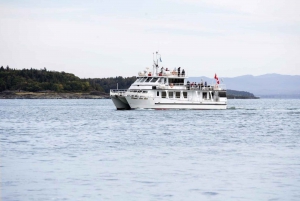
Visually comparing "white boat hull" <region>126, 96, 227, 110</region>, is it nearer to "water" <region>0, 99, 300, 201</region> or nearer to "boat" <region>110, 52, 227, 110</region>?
"boat" <region>110, 52, 227, 110</region>

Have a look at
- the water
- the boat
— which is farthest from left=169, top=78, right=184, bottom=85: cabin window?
the water

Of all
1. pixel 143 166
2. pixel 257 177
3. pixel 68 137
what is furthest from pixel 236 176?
Answer: pixel 68 137

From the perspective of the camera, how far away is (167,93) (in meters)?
85.2

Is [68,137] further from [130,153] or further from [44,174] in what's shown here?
[44,174]

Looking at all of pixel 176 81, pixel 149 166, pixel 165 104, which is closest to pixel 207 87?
pixel 176 81

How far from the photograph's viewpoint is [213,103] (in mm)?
91250

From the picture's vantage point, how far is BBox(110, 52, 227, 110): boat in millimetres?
83625

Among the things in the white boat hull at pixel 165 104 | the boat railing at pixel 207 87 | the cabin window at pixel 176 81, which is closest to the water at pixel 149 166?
the white boat hull at pixel 165 104

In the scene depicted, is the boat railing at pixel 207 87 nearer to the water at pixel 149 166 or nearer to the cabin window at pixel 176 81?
the cabin window at pixel 176 81

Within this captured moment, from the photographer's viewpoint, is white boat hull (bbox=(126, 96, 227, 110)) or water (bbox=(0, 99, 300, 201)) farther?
white boat hull (bbox=(126, 96, 227, 110))

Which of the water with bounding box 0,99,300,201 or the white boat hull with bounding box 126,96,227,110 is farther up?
the white boat hull with bounding box 126,96,227,110

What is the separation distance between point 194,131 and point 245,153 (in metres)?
17.4

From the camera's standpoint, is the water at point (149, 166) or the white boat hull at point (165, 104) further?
→ the white boat hull at point (165, 104)

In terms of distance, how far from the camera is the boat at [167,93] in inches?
3292
